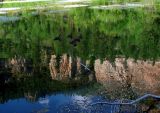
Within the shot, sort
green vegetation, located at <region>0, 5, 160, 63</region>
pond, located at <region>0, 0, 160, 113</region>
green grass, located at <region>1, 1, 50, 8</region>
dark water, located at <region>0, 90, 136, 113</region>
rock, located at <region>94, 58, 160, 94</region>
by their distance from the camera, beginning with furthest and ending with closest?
1. green grass, located at <region>1, 1, 50, 8</region>
2. green vegetation, located at <region>0, 5, 160, 63</region>
3. rock, located at <region>94, 58, 160, 94</region>
4. pond, located at <region>0, 0, 160, 113</region>
5. dark water, located at <region>0, 90, 136, 113</region>

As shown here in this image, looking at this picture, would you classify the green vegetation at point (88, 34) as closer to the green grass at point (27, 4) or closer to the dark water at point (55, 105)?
the dark water at point (55, 105)

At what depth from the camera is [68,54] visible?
32688 millimetres

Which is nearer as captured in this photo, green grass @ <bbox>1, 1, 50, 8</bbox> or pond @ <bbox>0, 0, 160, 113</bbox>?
pond @ <bbox>0, 0, 160, 113</bbox>

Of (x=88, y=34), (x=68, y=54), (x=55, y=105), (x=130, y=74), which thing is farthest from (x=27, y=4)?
(x=55, y=105)

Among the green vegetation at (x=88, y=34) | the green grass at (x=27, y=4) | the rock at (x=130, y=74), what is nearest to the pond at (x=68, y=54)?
the green vegetation at (x=88, y=34)

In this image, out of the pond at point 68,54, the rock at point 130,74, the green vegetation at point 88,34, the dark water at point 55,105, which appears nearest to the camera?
the dark water at point 55,105

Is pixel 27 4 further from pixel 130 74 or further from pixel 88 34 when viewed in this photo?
pixel 130 74

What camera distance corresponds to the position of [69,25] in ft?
174

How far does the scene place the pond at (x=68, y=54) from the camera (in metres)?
20.1

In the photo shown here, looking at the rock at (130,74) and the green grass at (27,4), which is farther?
the green grass at (27,4)

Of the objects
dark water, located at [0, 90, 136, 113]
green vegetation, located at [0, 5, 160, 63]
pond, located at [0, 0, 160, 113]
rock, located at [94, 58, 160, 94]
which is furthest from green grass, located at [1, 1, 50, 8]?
dark water, located at [0, 90, 136, 113]

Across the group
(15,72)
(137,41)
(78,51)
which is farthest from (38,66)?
(137,41)

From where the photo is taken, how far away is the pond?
66.0ft

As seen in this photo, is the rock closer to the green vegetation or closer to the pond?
the pond
